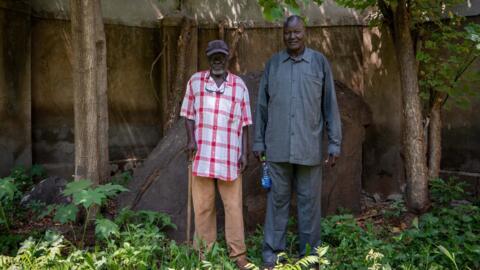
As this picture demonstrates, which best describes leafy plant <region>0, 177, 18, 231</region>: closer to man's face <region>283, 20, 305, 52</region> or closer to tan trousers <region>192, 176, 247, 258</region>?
tan trousers <region>192, 176, 247, 258</region>

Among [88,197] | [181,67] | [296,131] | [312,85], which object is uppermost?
[181,67]

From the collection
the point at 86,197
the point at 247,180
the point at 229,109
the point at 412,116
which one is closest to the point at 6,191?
the point at 86,197

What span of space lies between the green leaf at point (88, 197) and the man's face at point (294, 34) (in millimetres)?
1779

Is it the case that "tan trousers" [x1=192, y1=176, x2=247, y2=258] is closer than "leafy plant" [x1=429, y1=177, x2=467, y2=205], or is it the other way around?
"tan trousers" [x1=192, y1=176, x2=247, y2=258]

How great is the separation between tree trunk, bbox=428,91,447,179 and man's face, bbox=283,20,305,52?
2.28 m

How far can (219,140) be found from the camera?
375 centimetres

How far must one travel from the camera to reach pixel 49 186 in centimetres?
542

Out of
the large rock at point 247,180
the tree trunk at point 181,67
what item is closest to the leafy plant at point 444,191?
the large rock at point 247,180

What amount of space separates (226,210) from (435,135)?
2826mm

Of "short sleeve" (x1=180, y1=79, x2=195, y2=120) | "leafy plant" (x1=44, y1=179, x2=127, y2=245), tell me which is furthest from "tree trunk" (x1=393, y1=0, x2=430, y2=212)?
"leafy plant" (x1=44, y1=179, x2=127, y2=245)

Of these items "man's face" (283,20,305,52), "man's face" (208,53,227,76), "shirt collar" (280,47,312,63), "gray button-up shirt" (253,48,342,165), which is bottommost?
"gray button-up shirt" (253,48,342,165)

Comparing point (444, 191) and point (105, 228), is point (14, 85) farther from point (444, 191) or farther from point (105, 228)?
point (444, 191)

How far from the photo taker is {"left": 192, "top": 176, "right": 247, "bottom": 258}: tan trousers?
3781 millimetres

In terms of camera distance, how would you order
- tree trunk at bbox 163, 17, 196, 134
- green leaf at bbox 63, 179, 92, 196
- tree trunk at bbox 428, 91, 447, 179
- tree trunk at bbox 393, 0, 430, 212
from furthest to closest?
tree trunk at bbox 163, 17, 196, 134 < tree trunk at bbox 428, 91, 447, 179 < tree trunk at bbox 393, 0, 430, 212 < green leaf at bbox 63, 179, 92, 196
